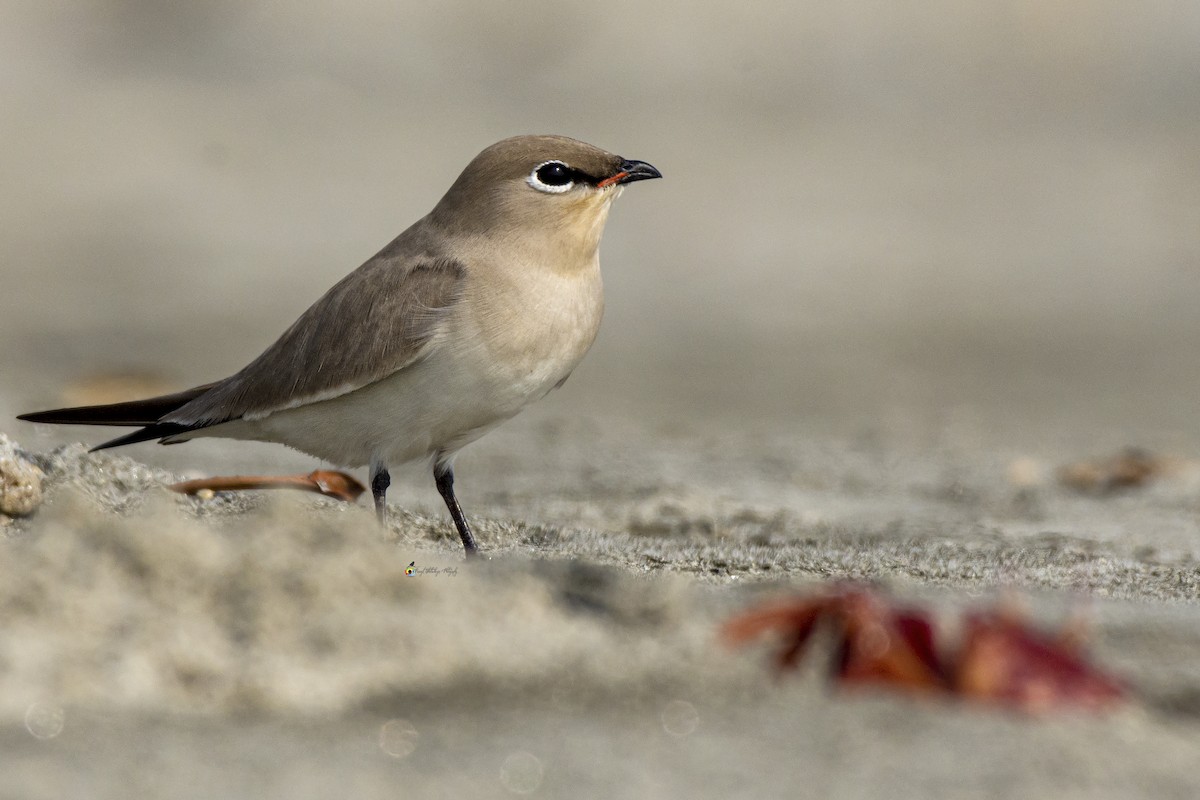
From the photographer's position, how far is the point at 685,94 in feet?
59.5

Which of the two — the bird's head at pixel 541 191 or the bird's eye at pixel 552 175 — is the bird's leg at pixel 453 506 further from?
the bird's eye at pixel 552 175

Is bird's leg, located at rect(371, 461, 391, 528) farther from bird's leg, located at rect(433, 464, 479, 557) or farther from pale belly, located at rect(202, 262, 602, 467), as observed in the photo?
bird's leg, located at rect(433, 464, 479, 557)

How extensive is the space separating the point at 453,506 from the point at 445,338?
503 mm

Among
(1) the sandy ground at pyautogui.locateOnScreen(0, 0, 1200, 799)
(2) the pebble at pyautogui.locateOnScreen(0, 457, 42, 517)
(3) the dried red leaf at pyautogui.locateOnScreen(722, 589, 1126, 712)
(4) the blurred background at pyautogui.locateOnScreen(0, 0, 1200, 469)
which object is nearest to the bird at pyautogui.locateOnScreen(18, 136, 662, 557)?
(1) the sandy ground at pyautogui.locateOnScreen(0, 0, 1200, 799)

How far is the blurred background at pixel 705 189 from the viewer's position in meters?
9.79

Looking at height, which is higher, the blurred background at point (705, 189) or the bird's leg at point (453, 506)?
the blurred background at point (705, 189)

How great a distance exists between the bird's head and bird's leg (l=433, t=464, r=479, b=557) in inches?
29.7

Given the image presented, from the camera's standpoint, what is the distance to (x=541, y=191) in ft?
15.8

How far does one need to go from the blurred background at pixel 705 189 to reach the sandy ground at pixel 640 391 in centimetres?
6

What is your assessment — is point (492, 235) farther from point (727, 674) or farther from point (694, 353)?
point (694, 353)

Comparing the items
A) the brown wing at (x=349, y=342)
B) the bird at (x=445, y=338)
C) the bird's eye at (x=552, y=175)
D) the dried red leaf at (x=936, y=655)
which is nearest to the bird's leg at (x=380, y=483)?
the bird at (x=445, y=338)

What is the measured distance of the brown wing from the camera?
4570 millimetres

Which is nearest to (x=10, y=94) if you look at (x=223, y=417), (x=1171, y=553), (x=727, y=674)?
(x=223, y=417)

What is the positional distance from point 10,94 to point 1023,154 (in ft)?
35.8
